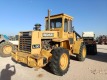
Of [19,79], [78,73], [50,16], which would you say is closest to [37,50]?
[19,79]

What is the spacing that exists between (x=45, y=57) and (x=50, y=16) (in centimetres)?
354

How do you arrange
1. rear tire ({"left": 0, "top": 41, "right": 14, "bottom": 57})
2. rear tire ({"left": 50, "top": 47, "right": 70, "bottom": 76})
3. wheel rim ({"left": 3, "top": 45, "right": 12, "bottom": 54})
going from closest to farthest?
rear tire ({"left": 50, "top": 47, "right": 70, "bottom": 76}) < rear tire ({"left": 0, "top": 41, "right": 14, "bottom": 57}) < wheel rim ({"left": 3, "top": 45, "right": 12, "bottom": 54})

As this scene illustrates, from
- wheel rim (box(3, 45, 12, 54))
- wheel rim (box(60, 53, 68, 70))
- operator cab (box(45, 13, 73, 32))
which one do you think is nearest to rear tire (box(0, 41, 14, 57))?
wheel rim (box(3, 45, 12, 54))

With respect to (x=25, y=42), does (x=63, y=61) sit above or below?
below

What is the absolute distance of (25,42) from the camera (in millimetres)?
8242

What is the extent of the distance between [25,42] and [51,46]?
1.53m

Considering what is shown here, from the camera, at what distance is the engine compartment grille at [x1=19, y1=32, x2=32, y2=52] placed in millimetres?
7879

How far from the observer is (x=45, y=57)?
24.5 feet

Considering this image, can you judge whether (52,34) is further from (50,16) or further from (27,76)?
(27,76)

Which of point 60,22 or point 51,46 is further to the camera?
point 60,22

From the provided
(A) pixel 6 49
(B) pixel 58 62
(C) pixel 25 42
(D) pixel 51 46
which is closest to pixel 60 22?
(D) pixel 51 46

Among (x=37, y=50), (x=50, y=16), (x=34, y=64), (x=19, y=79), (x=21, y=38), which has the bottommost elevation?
(x=19, y=79)

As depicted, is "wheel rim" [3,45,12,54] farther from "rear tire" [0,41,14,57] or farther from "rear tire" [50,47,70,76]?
"rear tire" [50,47,70,76]

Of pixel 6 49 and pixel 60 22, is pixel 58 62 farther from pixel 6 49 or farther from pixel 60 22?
pixel 6 49
